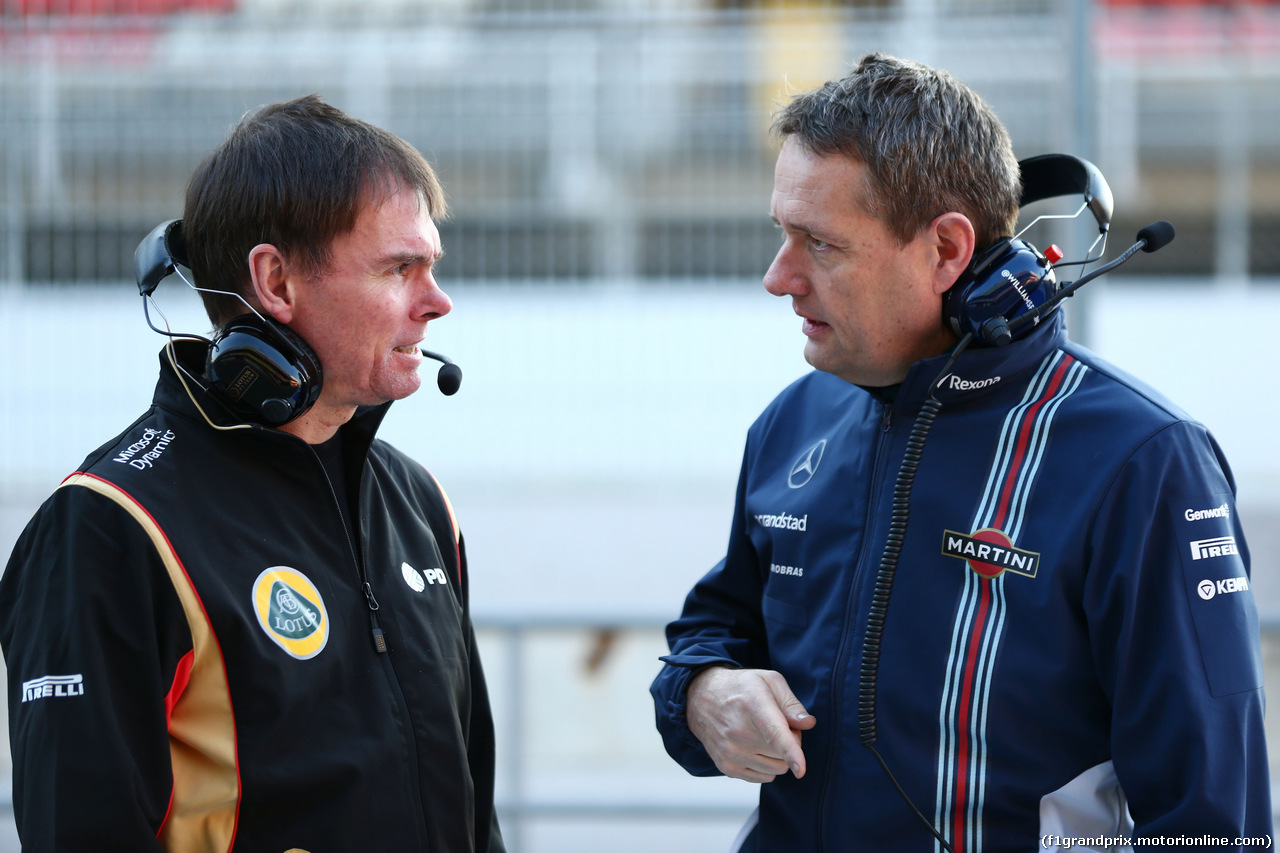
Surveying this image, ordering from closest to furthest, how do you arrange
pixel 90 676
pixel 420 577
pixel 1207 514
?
1. pixel 90 676
2. pixel 1207 514
3. pixel 420 577

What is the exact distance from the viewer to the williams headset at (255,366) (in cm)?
164

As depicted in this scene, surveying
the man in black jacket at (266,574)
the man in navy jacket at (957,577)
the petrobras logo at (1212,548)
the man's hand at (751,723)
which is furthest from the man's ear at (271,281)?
the petrobras logo at (1212,548)

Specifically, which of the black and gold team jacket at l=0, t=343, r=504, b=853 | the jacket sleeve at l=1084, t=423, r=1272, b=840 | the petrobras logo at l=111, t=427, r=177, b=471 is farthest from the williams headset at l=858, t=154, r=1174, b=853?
the petrobras logo at l=111, t=427, r=177, b=471

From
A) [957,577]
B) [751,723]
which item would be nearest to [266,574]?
[751,723]

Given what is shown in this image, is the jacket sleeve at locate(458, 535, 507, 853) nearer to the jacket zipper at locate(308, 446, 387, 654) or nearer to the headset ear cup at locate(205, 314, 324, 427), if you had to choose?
the jacket zipper at locate(308, 446, 387, 654)

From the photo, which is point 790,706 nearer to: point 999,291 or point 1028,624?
point 1028,624

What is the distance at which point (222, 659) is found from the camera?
154 cm

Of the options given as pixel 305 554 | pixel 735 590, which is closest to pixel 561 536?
pixel 735 590

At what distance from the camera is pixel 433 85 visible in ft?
12.0

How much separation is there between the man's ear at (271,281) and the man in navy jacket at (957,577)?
0.78 meters

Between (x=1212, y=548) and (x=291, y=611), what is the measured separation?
1.26 meters

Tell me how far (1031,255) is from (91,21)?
310 cm

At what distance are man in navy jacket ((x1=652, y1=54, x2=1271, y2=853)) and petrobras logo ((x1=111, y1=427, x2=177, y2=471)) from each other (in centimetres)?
88

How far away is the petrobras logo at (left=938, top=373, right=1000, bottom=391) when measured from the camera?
172 cm
